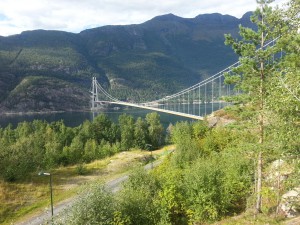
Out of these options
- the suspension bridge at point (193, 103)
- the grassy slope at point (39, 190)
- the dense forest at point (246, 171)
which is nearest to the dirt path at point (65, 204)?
the grassy slope at point (39, 190)

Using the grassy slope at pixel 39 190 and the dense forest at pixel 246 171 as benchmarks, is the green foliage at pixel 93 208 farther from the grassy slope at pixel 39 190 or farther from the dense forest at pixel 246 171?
the grassy slope at pixel 39 190

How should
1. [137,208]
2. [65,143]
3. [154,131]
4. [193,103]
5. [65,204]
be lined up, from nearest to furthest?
[137,208] → [65,204] → [65,143] → [154,131] → [193,103]

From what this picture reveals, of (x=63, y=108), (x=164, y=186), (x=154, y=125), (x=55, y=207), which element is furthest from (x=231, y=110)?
(x=63, y=108)

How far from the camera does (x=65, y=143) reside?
6812 cm

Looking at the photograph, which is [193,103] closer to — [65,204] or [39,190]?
[39,190]

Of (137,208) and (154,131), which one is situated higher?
(137,208)

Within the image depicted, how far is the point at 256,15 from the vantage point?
15.8m

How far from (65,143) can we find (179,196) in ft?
175

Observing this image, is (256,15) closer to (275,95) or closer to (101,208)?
(275,95)

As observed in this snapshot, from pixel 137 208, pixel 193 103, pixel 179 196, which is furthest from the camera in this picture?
pixel 193 103

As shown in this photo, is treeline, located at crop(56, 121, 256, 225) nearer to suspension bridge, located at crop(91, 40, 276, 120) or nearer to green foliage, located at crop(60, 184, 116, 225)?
green foliage, located at crop(60, 184, 116, 225)

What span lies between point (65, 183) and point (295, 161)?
2841cm

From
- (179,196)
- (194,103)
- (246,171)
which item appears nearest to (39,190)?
(179,196)

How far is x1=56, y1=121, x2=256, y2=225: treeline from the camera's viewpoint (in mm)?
14789
